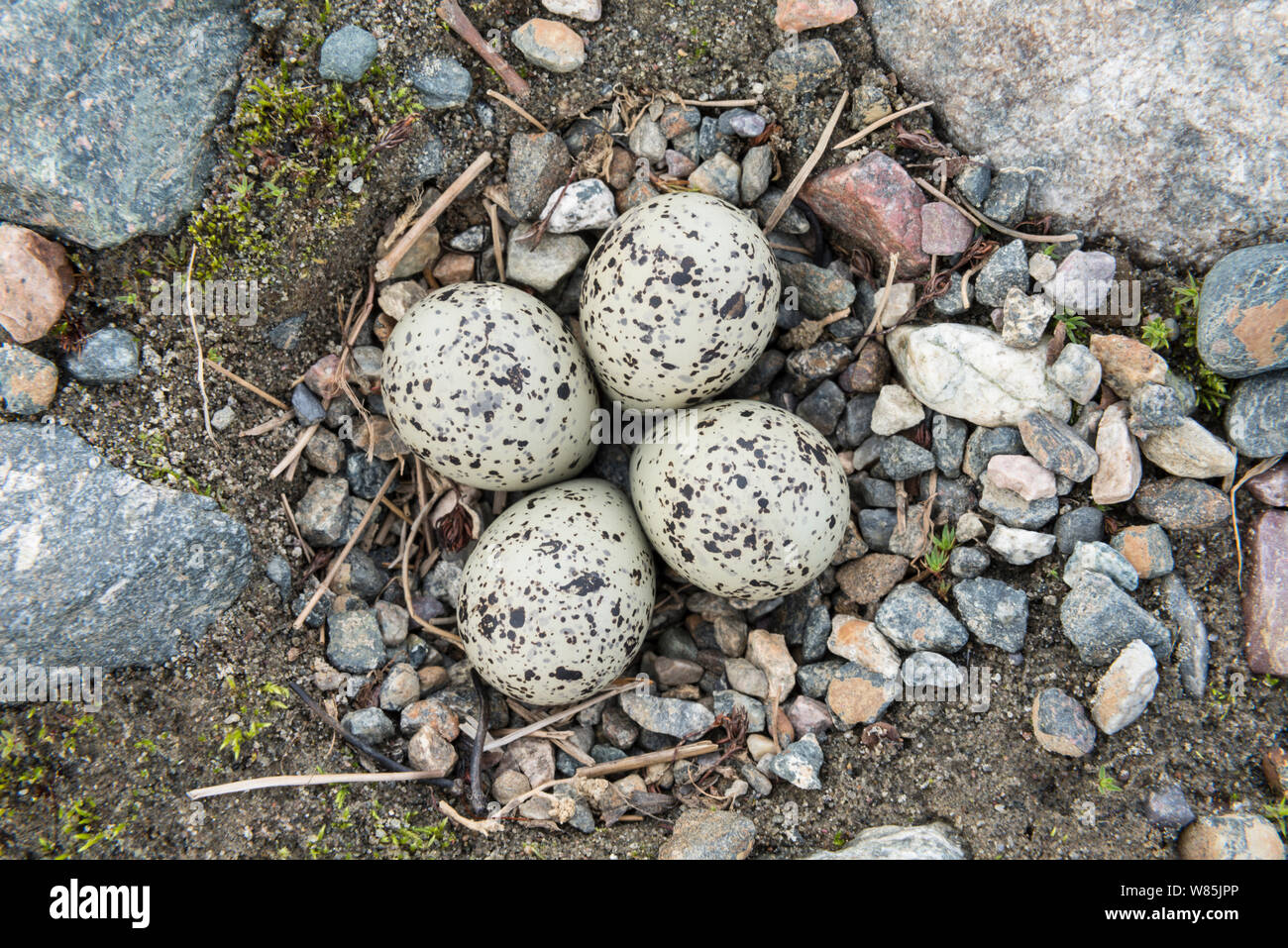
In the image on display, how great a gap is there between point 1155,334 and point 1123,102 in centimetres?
71

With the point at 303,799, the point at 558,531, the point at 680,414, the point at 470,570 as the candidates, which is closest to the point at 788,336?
the point at 680,414

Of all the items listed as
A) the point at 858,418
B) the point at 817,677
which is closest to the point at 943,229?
the point at 858,418

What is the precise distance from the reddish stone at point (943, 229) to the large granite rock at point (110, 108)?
225cm

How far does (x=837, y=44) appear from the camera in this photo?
263 centimetres

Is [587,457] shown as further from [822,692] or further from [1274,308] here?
[1274,308]

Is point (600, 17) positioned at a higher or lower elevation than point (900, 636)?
higher

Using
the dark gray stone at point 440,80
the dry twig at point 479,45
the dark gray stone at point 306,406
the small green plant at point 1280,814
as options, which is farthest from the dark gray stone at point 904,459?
the dark gray stone at point 306,406

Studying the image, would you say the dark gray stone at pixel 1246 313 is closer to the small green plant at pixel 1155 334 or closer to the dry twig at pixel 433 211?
the small green plant at pixel 1155 334

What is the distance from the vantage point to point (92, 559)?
2.33 meters

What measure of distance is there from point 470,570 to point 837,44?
2.13 m

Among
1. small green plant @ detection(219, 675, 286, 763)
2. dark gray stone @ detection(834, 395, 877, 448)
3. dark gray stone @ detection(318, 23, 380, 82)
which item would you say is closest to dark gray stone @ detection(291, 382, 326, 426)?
small green plant @ detection(219, 675, 286, 763)

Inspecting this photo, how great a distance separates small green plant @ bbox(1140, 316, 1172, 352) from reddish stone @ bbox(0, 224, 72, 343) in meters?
3.31

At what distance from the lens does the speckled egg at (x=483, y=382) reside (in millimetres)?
2352

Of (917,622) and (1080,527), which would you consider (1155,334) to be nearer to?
(1080,527)
